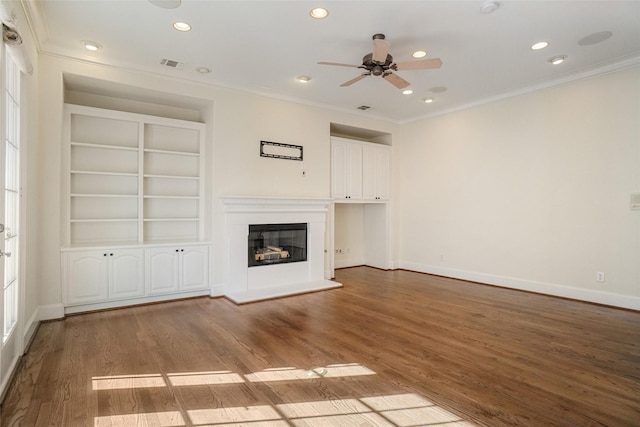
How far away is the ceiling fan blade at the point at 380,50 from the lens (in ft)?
10.6

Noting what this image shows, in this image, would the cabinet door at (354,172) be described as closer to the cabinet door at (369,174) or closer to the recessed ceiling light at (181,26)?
the cabinet door at (369,174)

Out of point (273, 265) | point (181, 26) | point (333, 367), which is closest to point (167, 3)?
point (181, 26)

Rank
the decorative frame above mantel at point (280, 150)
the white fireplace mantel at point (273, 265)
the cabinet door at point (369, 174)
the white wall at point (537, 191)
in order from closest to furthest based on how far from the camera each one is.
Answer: the white wall at point (537, 191) → the white fireplace mantel at point (273, 265) → the decorative frame above mantel at point (280, 150) → the cabinet door at point (369, 174)

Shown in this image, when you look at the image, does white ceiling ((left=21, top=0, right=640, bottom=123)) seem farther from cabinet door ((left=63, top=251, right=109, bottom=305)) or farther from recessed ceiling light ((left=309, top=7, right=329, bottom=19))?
cabinet door ((left=63, top=251, right=109, bottom=305))

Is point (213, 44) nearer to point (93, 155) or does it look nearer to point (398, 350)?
point (93, 155)

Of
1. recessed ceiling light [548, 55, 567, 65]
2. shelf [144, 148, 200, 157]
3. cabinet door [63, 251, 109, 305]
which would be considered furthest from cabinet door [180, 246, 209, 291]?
recessed ceiling light [548, 55, 567, 65]

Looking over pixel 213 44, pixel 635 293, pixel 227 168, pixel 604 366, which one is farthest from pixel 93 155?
pixel 635 293

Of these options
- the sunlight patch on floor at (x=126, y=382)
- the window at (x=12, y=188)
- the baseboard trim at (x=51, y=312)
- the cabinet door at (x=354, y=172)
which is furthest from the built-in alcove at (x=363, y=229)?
the window at (x=12, y=188)

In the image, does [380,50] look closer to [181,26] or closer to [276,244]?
[181,26]

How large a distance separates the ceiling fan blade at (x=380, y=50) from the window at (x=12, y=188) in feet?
9.99

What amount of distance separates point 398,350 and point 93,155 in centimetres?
438

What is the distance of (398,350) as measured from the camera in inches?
116

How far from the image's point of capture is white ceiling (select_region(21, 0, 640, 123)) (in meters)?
3.02

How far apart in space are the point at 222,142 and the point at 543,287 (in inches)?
200
